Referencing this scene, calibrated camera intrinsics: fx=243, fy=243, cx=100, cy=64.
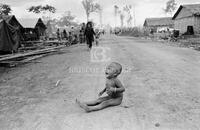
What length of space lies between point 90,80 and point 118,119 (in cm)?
321

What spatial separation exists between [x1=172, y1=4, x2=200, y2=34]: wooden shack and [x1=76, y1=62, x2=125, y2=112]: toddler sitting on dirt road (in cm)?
3329

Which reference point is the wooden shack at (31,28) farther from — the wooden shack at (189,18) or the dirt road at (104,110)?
the dirt road at (104,110)

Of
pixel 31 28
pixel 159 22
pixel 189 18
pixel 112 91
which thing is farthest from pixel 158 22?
pixel 112 91

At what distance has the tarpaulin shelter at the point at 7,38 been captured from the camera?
1596 centimetres

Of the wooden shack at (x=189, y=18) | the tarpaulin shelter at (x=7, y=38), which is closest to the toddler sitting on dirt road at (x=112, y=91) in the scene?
the tarpaulin shelter at (x=7, y=38)

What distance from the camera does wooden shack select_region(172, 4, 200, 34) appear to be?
34906mm

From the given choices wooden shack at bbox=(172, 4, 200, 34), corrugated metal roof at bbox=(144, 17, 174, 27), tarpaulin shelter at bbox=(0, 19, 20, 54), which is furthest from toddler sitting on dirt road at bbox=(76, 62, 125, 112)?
corrugated metal roof at bbox=(144, 17, 174, 27)

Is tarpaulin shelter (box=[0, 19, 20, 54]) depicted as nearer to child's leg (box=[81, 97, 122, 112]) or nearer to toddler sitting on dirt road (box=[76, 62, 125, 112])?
toddler sitting on dirt road (box=[76, 62, 125, 112])

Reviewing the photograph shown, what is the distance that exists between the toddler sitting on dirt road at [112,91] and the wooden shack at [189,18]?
3329cm

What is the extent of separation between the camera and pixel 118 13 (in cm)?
12850

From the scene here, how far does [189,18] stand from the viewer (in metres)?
37.2

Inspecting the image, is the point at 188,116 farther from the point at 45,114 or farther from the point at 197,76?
the point at 197,76

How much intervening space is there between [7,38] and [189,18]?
29.4m

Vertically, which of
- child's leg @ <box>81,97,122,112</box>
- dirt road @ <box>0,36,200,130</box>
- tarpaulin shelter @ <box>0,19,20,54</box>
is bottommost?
dirt road @ <box>0,36,200,130</box>
